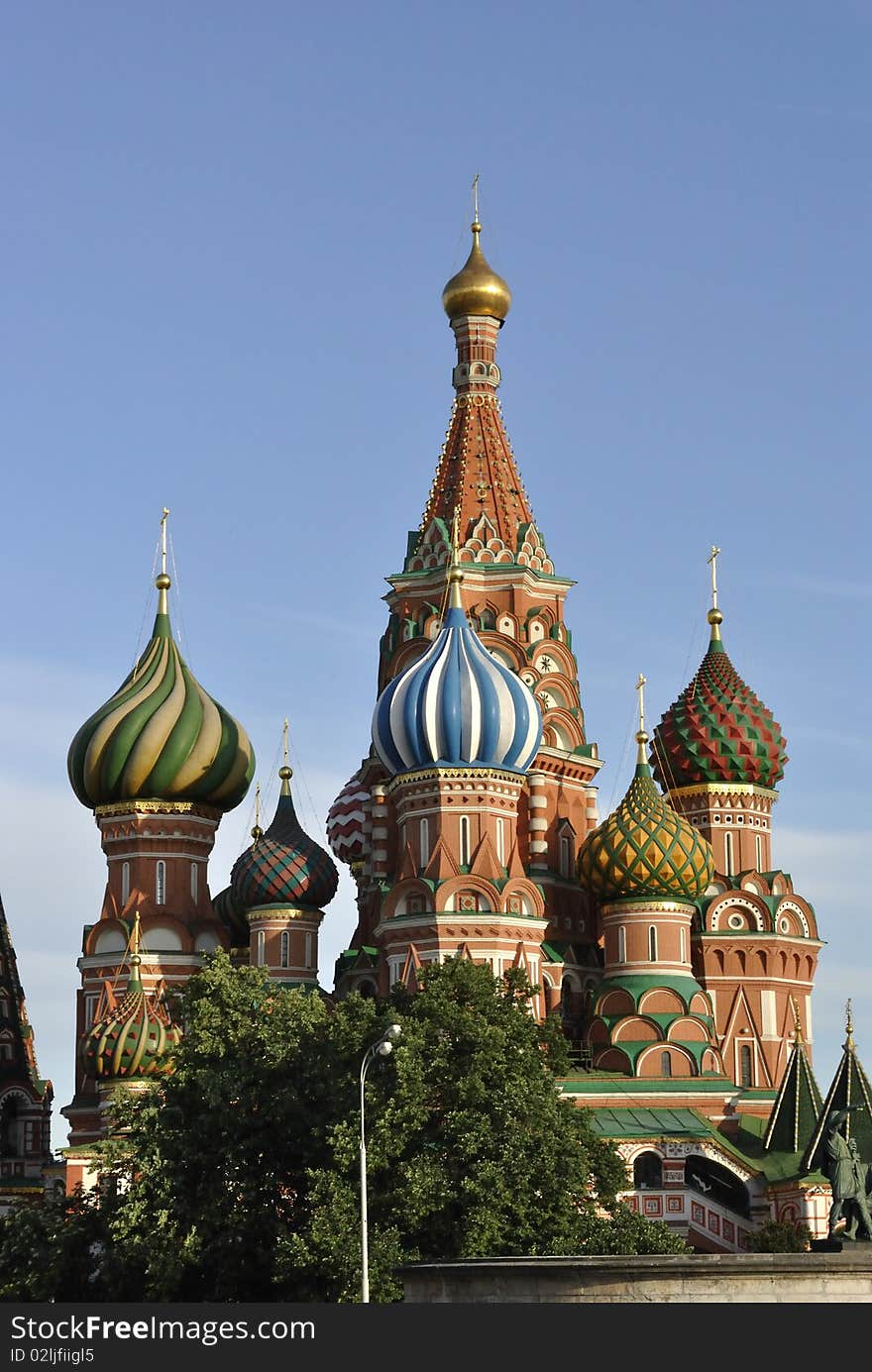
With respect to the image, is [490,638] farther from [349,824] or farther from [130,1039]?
[130,1039]

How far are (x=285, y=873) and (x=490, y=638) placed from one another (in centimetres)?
624

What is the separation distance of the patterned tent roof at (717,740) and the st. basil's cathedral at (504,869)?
0.21 ft

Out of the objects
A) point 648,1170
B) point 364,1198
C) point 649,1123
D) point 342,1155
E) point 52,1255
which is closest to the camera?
point 364,1198

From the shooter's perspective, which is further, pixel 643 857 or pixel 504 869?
pixel 643 857

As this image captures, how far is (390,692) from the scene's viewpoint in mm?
50375

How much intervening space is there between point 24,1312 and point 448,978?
13.0m

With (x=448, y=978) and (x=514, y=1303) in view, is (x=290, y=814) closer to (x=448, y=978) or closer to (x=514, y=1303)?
(x=448, y=978)

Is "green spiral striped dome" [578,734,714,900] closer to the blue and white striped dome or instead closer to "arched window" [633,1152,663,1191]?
the blue and white striped dome

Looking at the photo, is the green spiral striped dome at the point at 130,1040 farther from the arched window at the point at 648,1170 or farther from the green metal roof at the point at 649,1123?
the arched window at the point at 648,1170

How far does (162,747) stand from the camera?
177ft

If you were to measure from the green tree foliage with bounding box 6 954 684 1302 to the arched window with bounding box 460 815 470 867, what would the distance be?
1068 centimetres

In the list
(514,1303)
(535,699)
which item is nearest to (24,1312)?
(514,1303)

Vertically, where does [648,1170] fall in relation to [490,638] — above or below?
below

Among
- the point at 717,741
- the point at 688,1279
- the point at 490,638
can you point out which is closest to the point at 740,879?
the point at 717,741
